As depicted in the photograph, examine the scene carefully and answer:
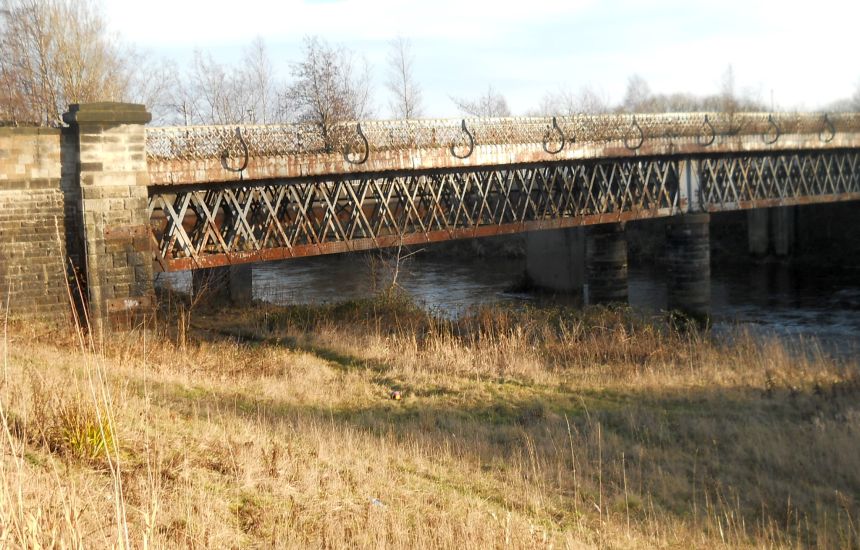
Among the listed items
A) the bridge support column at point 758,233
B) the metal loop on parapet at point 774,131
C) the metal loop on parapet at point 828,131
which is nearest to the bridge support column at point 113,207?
the metal loop on parapet at point 774,131

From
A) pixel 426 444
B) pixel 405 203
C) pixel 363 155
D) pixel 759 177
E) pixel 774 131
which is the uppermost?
pixel 774 131

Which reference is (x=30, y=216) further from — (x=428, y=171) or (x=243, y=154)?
(x=428, y=171)

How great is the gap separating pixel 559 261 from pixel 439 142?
45.6ft


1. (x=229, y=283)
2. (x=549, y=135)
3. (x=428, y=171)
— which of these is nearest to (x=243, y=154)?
(x=428, y=171)

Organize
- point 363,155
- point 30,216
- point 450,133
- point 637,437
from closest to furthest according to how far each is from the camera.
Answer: point 637,437, point 30,216, point 363,155, point 450,133

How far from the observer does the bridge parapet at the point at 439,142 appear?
51.4ft

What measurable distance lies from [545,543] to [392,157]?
43.4 feet

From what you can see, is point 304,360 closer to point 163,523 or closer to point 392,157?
point 392,157

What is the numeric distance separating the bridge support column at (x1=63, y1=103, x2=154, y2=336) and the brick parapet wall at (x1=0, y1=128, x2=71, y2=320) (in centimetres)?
50

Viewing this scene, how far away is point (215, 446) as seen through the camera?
7.15 m

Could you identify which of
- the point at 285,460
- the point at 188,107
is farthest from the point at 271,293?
the point at 285,460

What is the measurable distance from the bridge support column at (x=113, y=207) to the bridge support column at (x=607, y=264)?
1673 cm

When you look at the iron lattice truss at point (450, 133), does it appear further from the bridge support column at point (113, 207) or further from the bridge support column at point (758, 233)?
the bridge support column at point (758, 233)

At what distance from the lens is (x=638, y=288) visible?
3425 centimetres
